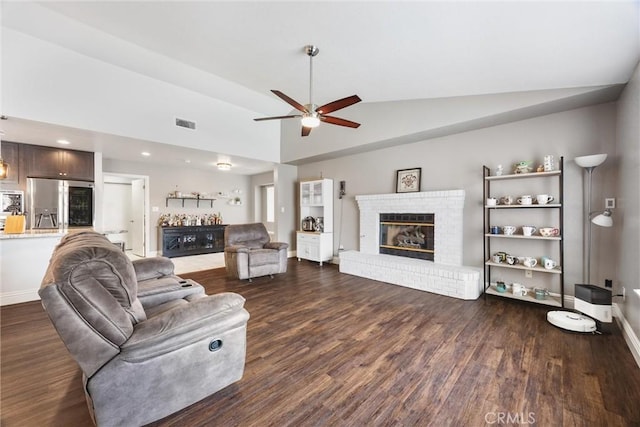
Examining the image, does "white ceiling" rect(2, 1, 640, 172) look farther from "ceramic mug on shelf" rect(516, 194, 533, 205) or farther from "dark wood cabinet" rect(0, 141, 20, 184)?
"dark wood cabinet" rect(0, 141, 20, 184)

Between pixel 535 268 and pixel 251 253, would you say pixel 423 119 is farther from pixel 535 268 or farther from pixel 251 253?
pixel 251 253

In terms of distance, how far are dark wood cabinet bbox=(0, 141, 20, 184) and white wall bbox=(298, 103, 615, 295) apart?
5.74m

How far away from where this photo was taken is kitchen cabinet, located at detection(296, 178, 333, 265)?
5910mm

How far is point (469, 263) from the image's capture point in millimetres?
4129

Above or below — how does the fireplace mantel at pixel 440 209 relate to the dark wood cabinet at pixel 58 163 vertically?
below

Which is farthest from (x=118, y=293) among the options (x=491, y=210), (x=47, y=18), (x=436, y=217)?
(x=491, y=210)

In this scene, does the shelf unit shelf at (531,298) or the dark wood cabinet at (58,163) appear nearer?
the shelf unit shelf at (531,298)

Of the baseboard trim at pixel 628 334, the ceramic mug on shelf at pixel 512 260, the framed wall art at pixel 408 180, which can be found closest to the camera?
the baseboard trim at pixel 628 334

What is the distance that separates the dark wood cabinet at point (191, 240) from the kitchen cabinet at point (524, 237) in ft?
22.0

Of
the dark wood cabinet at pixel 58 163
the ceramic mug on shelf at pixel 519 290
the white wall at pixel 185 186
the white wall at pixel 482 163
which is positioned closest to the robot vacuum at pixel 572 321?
the ceramic mug on shelf at pixel 519 290

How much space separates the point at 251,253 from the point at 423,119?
3.61 m

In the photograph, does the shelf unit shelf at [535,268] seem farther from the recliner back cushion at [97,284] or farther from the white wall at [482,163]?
the recliner back cushion at [97,284]

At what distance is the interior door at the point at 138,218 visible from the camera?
22.1ft

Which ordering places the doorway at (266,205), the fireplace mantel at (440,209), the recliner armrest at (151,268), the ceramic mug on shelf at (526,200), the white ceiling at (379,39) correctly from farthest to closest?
1. the doorway at (266,205)
2. the fireplace mantel at (440,209)
3. the ceramic mug on shelf at (526,200)
4. the recliner armrest at (151,268)
5. the white ceiling at (379,39)
